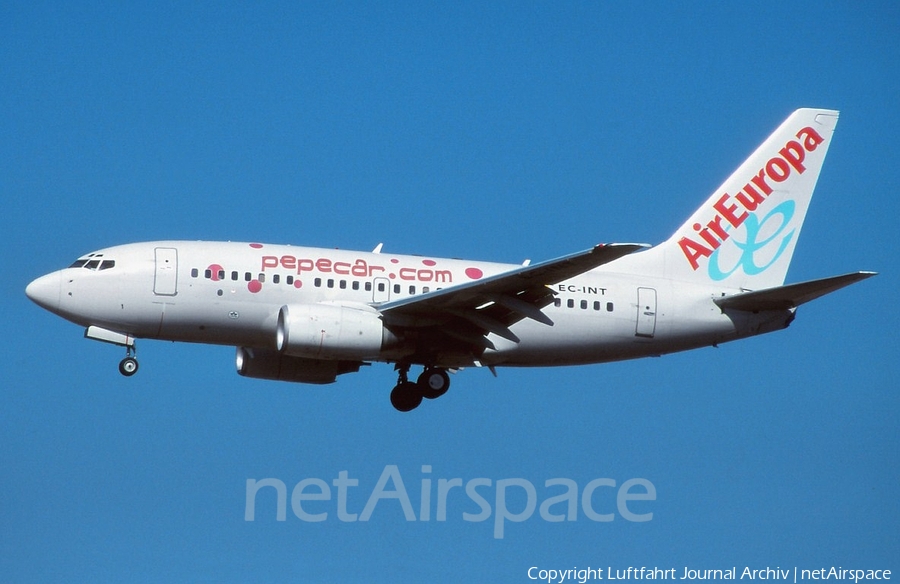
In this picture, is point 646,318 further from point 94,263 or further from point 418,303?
point 94,263

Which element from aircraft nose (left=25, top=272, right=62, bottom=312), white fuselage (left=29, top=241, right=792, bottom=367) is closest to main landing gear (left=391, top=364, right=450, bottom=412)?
white fuselage (left=29, top=241, right=792, bottom=367)

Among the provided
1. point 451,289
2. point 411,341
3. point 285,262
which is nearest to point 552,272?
point 451,289

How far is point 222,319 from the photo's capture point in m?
36.9

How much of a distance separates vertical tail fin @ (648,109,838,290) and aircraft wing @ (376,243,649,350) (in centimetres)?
680

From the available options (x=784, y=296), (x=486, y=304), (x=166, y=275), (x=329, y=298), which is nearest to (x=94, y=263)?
(x=166, y=275)

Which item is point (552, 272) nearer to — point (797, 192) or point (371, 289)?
point (371, 289)

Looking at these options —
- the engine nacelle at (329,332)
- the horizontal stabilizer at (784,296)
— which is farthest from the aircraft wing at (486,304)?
the horizontal stabilizer at (784,296)

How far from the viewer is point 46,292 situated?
3734 cm

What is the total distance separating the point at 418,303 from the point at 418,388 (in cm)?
411

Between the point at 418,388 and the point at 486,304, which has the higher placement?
the point at 486,304

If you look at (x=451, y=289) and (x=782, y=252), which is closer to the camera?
(x=451, y=289)

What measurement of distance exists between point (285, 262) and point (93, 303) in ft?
17.4

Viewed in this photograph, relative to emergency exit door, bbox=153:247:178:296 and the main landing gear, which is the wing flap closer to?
the main landing gear

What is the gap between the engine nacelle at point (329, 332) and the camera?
35.7 metres
